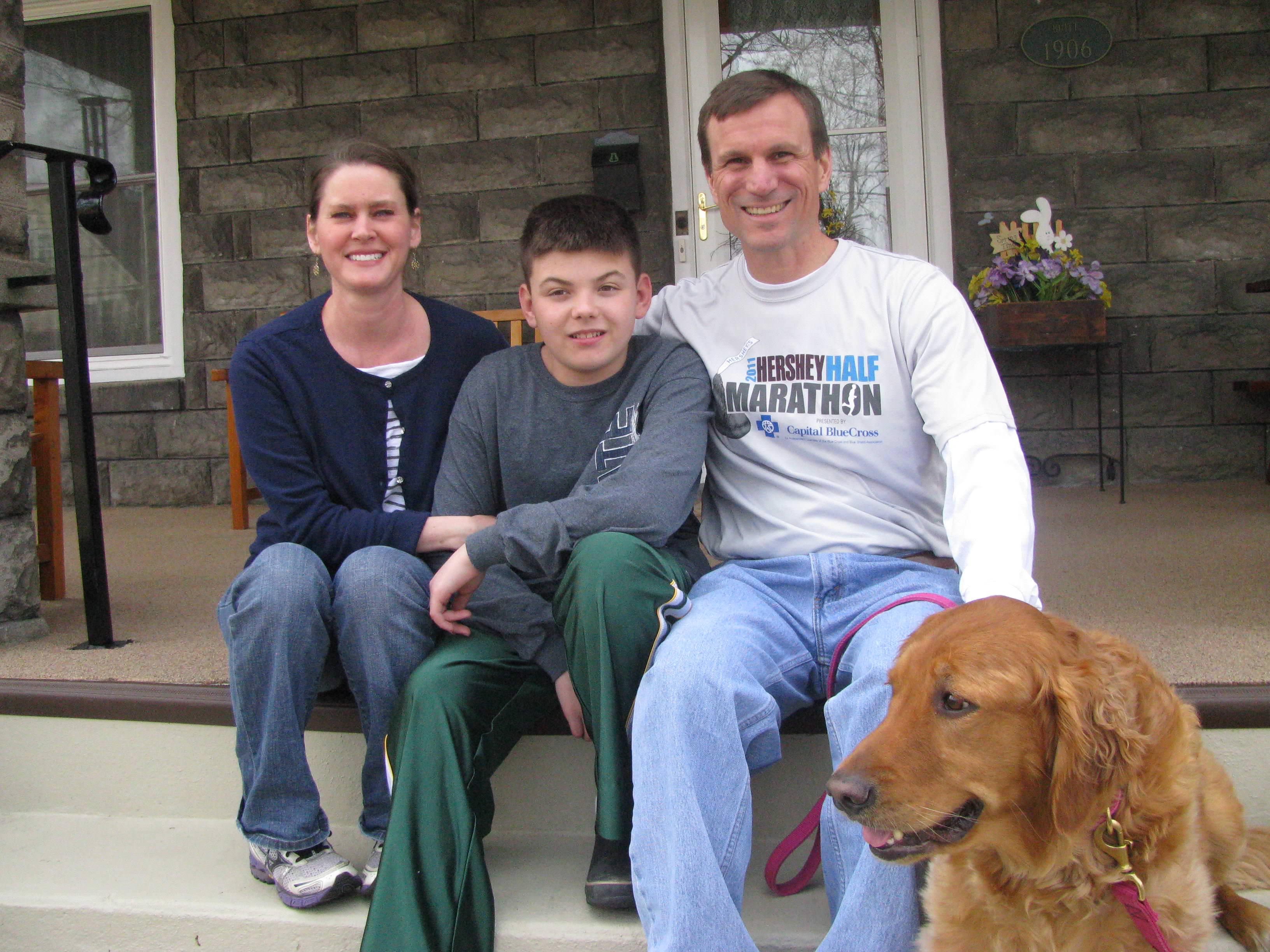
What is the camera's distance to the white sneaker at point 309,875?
5.25 feet

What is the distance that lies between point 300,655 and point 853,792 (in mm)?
898

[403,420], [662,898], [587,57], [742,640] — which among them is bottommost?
[662,898]

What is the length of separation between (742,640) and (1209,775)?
0.68 metres

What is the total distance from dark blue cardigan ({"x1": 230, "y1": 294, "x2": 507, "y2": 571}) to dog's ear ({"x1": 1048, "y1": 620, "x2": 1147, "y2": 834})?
1.06m

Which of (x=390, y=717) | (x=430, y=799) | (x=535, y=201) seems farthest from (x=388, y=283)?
(x=535, y=201)

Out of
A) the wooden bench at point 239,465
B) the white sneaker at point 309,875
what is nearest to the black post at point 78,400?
the white sneaker at point 309,875

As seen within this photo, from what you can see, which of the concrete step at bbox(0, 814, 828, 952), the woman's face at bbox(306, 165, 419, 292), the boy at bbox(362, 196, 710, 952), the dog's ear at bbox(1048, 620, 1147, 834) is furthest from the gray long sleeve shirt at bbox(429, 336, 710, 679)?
the dog's ear at bbox(1048, 620, 1147, 834)

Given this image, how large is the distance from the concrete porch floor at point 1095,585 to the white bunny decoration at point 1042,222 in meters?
1.06

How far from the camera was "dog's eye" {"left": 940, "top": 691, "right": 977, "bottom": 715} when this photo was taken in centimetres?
115

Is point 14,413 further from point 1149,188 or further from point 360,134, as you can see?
point 1149,188

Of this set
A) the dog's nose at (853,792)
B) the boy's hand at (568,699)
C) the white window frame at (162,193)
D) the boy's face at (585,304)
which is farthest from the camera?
the white window frame at (162,193)

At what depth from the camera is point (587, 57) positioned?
4.52 m

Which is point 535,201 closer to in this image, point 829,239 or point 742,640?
point 829,239

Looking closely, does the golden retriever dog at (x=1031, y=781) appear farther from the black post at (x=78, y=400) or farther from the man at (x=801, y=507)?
the black post at (x=78, y=400)
